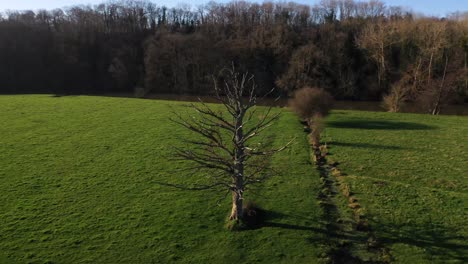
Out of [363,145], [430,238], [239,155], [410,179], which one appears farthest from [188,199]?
[363,145]

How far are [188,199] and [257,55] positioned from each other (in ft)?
193

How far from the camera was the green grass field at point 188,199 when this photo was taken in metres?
14.3

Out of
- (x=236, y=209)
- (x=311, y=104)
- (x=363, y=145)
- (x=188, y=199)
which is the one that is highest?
(x=311, y=104)

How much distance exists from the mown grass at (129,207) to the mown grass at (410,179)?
8.26 feet

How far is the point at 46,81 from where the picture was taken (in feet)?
250

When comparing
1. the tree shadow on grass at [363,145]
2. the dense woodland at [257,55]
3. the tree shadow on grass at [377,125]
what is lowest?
the tree shadow on grass at [363,145]

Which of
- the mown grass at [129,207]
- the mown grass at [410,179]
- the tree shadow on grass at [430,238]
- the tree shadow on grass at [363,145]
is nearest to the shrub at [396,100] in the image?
the mown grass at [410,179]

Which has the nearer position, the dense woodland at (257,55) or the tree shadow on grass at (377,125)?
the tree shadow on grass at (377,125)

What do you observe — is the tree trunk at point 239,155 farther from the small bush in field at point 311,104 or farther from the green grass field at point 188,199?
the small bush in field at point 311,104

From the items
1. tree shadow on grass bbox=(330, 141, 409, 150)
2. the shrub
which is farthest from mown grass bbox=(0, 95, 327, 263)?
the shrub

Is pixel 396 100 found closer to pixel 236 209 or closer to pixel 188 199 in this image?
pixel 188 199

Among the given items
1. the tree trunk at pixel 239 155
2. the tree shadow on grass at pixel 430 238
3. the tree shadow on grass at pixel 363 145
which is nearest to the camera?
the tree shadow on grass at pixel 430 238

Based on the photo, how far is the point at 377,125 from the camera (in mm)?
35594

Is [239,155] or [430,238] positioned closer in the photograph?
[430,238]
